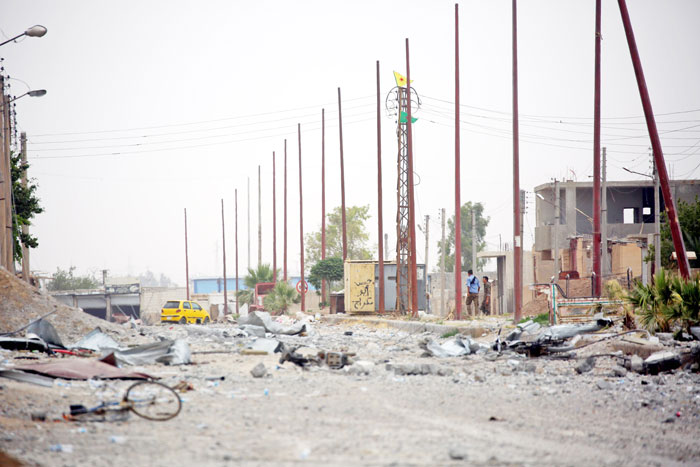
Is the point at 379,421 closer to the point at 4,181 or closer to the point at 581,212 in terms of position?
the point at 4,181

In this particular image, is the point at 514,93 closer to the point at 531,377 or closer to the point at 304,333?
the point at 304,333

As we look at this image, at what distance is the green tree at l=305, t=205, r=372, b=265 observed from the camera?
85000 millimetres

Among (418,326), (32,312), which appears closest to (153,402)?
(32,312)

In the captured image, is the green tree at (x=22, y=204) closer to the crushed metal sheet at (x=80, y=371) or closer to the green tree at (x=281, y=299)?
the green tree at (x=281, y=299)

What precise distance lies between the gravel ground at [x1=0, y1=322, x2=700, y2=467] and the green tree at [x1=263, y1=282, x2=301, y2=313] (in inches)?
1590

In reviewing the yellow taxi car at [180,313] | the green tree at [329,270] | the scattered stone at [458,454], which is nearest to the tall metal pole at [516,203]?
the scattered stone at [458,454]

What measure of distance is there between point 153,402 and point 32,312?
12418 mm

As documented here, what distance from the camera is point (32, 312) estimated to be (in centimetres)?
1844

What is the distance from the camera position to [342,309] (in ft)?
147

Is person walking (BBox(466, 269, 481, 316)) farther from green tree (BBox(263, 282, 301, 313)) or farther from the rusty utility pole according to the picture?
green tree (BBox(263, 282, 301, 313))

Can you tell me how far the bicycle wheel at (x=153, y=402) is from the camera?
696 centimetres

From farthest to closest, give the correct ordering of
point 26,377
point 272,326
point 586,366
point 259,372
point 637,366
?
point 272,326 → point 586,366 → point 637,366 → point 259,372 → point 26,377

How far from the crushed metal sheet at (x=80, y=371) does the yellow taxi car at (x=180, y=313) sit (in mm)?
37817

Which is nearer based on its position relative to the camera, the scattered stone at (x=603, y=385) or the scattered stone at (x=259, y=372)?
the scattered stone at (x=603, y=385)
